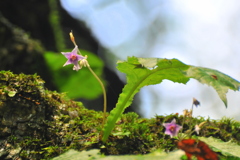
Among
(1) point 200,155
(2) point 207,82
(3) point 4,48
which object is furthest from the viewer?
(3) point 4,48

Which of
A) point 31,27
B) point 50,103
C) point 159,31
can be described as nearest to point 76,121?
point 50,103

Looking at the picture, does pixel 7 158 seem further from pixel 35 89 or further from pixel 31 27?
pixel 31 27

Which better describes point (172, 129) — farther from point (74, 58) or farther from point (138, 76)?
point (74, 58)

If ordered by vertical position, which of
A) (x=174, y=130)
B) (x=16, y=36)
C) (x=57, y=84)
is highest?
(x=16, y=36)

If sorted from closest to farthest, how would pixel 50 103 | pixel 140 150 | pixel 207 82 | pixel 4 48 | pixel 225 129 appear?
pixel 207 82 → pixel 140 150 → pixel 50 103 → pixel 225 129 → pixel 4 48

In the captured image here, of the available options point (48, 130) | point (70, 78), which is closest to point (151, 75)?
point (48, 130)

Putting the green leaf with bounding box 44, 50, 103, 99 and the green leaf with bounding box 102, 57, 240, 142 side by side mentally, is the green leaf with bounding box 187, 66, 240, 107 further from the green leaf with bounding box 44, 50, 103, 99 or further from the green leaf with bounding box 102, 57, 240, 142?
the green leaf with bounding box 44, 50, 103, 99

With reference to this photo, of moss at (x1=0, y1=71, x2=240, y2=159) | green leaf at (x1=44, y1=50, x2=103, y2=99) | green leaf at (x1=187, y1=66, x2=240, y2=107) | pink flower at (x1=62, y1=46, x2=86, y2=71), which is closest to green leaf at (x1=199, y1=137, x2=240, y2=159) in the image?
moss at (x1=0, y1=71, x2=240, y2=159)
